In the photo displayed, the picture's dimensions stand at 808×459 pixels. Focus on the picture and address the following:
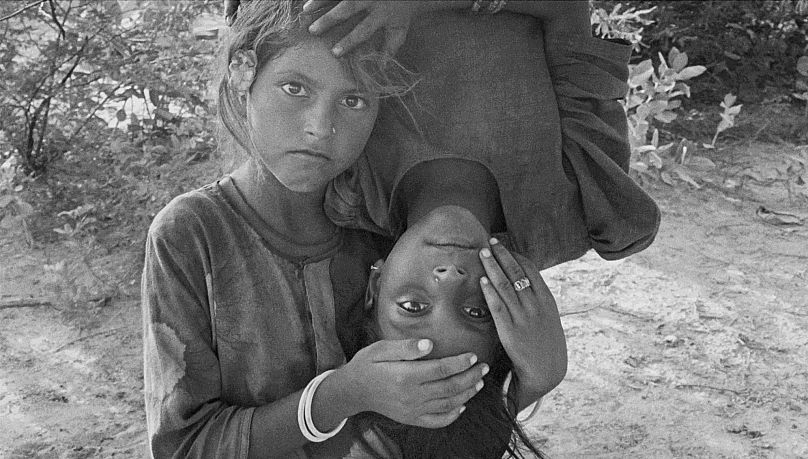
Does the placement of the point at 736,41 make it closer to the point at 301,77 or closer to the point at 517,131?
the point at 517,131

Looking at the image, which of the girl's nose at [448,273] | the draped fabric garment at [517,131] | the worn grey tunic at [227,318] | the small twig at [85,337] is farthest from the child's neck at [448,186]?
the small twig at [85,337]

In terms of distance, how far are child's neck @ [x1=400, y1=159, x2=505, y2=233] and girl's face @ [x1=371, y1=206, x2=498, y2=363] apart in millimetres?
34

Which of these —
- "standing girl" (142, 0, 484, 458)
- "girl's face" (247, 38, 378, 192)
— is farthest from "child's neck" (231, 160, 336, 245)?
"girl's face" (247, 38, 378, 192)

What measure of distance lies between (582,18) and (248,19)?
628mm

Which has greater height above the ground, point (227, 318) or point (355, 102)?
point (355, 102)

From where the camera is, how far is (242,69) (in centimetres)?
190

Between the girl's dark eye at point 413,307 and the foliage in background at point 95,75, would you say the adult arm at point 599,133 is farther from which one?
the foliage in background at point 95,75

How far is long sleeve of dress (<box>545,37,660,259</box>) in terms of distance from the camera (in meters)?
1.97

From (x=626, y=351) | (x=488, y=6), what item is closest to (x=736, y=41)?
(x=626, y=351)

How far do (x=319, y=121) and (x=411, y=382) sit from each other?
51 cm

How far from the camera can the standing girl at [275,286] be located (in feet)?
6.11

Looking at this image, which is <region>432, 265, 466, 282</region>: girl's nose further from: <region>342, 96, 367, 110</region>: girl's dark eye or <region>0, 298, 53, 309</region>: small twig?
<region>0, 298, 53, 309</region>: small twig

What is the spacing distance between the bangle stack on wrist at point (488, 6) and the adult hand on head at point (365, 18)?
109mm

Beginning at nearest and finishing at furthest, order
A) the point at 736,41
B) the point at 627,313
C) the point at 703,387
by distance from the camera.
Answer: the point at 703,387
the point at 627,313
the point at 736,41
